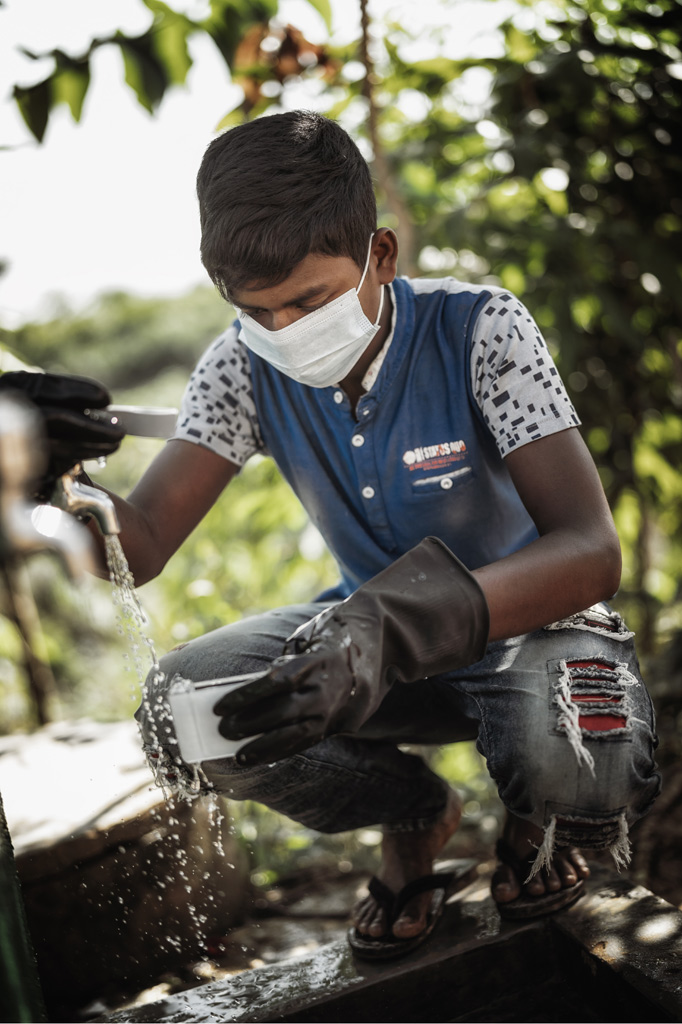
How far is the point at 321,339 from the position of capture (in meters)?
1.39

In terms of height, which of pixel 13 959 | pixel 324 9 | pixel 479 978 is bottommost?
pixel 479 978

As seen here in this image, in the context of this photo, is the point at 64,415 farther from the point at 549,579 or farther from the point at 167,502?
the point at 549,579

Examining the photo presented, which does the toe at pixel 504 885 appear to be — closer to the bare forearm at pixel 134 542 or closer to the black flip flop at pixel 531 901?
the black flip flop at pixel 531 901

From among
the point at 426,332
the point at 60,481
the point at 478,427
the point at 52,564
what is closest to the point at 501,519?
the point at 478,427

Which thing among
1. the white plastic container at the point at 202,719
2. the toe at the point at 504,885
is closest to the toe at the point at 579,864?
the toe at the point at 504,885

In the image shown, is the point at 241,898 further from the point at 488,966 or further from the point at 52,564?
the point at 52,564

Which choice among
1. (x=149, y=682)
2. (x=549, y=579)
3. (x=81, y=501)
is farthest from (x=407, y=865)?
(x=81, y=501)

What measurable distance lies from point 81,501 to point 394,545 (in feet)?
1.99

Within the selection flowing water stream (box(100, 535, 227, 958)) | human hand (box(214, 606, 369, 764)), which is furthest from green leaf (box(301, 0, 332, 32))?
human hand (box(214, 606, 369, 764))

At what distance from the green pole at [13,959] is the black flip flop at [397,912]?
563mm

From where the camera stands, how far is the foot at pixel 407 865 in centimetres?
149

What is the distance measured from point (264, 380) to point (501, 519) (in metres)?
0.51

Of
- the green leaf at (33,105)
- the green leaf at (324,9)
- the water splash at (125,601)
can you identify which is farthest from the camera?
the green leaf at (324,9)

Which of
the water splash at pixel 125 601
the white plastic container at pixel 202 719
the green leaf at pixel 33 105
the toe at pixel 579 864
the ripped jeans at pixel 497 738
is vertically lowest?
the toe at pixel 579 864
